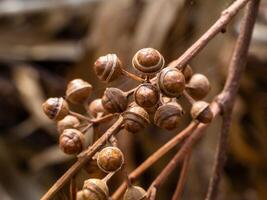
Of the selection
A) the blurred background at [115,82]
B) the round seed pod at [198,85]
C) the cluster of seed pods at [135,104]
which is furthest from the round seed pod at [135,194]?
the blurred background at [115,82]

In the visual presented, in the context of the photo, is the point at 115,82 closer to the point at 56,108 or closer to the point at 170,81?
the point at 56,108

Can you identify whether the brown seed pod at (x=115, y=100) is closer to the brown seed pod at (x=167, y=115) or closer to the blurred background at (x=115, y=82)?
the brown seed pod at (x=167, y=115)

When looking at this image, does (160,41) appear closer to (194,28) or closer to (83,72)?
(194,28)

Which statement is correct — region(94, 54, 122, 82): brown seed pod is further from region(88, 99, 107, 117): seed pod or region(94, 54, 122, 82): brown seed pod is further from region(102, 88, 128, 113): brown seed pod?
region(88, 99, 107, 117): seed pod

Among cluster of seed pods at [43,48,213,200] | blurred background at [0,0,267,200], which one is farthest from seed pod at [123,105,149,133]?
blurred background at [0,0,267,200]

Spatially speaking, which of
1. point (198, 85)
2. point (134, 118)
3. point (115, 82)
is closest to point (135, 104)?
point (134, 118)

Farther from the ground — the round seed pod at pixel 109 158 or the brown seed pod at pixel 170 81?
the brown seed pod at pixel 170 81
